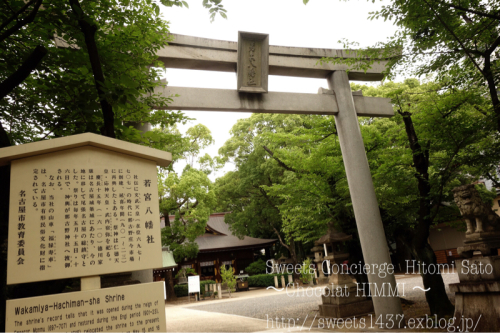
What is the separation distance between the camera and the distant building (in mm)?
22047

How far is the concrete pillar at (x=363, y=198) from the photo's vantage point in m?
6.07

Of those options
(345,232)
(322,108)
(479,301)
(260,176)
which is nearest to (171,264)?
(260,176)

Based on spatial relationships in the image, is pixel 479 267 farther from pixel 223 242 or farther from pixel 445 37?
pixel 223 242

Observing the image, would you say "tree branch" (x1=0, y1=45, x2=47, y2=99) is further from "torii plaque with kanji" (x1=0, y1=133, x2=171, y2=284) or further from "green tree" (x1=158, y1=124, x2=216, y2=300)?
"green tree" (x1=158, y1=124, x2=216, y2=300)

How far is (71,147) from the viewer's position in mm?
2441

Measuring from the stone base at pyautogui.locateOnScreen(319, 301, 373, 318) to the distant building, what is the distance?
47.0 feet

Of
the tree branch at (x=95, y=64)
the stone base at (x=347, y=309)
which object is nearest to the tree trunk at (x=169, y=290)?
the stone base at (x=347, y=309)

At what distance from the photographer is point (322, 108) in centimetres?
678

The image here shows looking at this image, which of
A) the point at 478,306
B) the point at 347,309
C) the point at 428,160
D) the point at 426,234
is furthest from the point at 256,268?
the point at 478,306

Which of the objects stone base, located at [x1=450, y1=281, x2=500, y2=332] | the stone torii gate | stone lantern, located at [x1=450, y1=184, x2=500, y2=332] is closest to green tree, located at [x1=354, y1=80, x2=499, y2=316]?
stone lantern, located at [x1=450, y1=184, x2=500, y2=332]

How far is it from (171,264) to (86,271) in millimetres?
16354

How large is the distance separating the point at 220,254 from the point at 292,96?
1822 cm

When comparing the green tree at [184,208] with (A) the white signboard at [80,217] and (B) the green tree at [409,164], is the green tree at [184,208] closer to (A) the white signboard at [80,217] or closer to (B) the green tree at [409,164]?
(B) the green tree at [409,164]

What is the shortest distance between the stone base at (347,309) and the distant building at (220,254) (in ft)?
47.0
